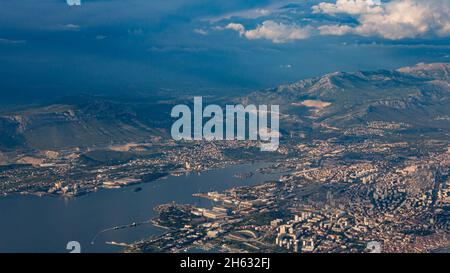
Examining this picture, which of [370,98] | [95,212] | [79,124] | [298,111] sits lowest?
[95,212]

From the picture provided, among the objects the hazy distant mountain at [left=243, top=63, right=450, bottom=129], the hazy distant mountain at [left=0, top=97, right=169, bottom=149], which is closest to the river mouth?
the hazy distant mountain at [left=0, top=97, right=169, bottom=149]

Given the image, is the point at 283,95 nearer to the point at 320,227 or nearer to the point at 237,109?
the point at 237,109

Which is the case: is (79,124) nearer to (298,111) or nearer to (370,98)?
(298,111)

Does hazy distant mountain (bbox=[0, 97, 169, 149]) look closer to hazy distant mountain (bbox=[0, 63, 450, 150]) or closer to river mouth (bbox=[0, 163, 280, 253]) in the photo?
hazy distant mountain (bbox=[0, 63, 450, 150])

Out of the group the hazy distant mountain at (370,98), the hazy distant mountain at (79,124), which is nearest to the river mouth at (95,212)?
the hazy distant mountain at (79,124)

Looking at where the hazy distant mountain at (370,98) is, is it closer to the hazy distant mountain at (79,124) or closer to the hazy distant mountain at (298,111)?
the hazy distant mountain at (298,111)

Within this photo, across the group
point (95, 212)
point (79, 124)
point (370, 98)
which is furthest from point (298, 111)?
point (95, 212)

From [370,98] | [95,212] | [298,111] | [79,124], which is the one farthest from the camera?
[370,98]

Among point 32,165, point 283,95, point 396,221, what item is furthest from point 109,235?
point 283,95
